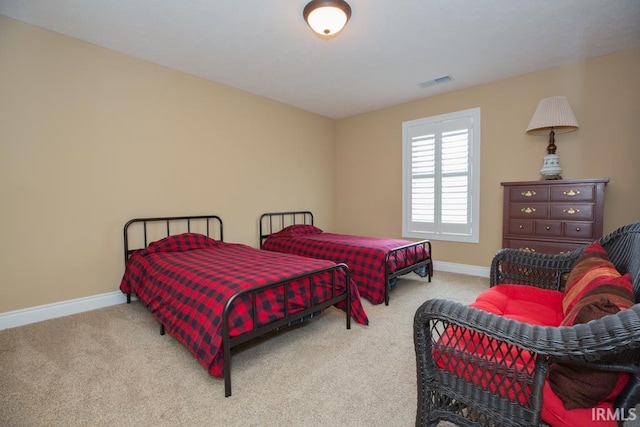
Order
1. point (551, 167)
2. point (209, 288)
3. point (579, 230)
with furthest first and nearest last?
1. point (551, 167)
2. point (579, 230)
3. point (209, 288)

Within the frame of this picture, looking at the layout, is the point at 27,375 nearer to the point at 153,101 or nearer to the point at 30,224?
the point at 30,224

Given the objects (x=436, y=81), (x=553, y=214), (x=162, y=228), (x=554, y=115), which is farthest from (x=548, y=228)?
(x=162, y=228)

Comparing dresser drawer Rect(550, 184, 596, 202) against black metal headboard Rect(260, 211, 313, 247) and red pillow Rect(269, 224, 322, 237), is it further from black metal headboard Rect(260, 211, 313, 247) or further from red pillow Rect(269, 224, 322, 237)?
black metal headboard Rect(260, 211, 313, 247)

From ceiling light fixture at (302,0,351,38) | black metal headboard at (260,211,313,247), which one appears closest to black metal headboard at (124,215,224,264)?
black metal headboard at (260,211,313,247)

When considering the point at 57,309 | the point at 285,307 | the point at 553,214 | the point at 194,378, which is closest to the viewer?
the point at 194,378

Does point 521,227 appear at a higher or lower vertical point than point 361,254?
higher

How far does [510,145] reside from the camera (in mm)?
3719

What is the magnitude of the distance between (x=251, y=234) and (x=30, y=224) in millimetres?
2320

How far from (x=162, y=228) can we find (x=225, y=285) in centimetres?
194

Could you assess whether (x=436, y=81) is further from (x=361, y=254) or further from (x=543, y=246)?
(x=361, y=254)

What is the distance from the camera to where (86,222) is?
9.36 ft

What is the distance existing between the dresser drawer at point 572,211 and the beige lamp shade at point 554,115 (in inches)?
Result: 32.4

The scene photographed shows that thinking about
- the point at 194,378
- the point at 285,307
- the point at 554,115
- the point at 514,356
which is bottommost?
the point at 194,378

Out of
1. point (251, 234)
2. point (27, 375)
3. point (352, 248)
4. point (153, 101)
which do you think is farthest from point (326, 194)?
point (27, 375)
